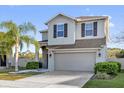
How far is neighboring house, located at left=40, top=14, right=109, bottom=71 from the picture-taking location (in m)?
25.3

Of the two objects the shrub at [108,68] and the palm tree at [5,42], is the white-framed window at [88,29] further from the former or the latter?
the palm tree at [5,42]

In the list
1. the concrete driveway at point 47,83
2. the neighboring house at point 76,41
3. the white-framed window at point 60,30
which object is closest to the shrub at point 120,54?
the neighboring house at point 76,41

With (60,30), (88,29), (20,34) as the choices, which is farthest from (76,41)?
(20,34)

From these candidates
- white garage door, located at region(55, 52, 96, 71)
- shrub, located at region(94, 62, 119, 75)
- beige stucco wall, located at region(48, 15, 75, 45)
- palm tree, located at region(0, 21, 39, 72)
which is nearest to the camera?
shrub, located at region(94, 62, 119, 75)

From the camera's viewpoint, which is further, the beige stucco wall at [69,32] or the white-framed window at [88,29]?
the beige stucco wall at [69,32]

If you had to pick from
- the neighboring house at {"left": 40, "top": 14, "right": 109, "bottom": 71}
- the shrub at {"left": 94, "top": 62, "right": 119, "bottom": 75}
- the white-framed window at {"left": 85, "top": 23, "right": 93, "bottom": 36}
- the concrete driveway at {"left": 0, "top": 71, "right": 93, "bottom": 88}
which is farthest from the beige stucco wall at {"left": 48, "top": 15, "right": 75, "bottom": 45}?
the concrete driveway at {"left": 0, "top": 71, "right": 93, "bottom": 88}

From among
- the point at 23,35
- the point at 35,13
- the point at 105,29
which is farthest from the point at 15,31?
the point at 105,29

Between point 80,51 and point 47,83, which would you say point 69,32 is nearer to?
point 80,51

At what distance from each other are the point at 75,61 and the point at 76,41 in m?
2.07

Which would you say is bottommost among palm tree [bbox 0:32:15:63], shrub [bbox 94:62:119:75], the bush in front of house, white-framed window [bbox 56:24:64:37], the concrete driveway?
the concrete driveway

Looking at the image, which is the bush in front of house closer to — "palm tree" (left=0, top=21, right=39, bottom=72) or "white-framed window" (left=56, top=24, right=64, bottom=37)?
"white-framed window" (left=56, top=24, right=64, bottom=37)

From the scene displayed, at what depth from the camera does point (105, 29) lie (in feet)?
85.4

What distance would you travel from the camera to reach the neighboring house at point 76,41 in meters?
25.3
